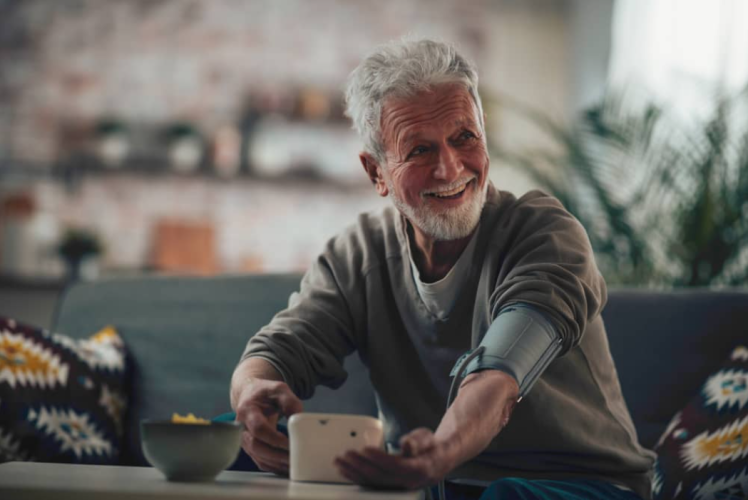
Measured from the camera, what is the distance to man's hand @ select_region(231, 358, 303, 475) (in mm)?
1161

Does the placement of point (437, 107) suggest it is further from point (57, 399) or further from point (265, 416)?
point (57, 399)

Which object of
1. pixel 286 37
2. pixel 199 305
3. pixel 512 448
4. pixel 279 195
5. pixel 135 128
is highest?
pixel 286 37

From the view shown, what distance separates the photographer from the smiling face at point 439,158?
4.62 ft

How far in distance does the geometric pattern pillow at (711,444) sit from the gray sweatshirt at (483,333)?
0.13 m

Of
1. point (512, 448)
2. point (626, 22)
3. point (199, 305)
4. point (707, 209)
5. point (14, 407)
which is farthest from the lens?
point (626, 22)

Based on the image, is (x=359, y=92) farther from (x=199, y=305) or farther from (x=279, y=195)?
(x=279, y=195)

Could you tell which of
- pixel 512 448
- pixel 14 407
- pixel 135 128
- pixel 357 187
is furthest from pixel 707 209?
pixel 135 128

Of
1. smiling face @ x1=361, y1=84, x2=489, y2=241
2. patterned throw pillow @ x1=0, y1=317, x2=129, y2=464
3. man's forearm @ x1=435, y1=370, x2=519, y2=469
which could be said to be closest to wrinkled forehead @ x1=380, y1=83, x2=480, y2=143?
smiling face @ x1=361, y1=84, x2=489, y2=241

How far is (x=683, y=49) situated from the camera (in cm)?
369

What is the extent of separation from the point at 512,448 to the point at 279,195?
3583 mm

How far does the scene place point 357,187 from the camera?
16.0 ft

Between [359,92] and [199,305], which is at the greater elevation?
[359,92]

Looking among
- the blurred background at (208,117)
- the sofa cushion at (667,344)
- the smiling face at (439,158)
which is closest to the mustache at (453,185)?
the smiling face at (439,158)

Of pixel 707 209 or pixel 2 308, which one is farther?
pixel 2 308
